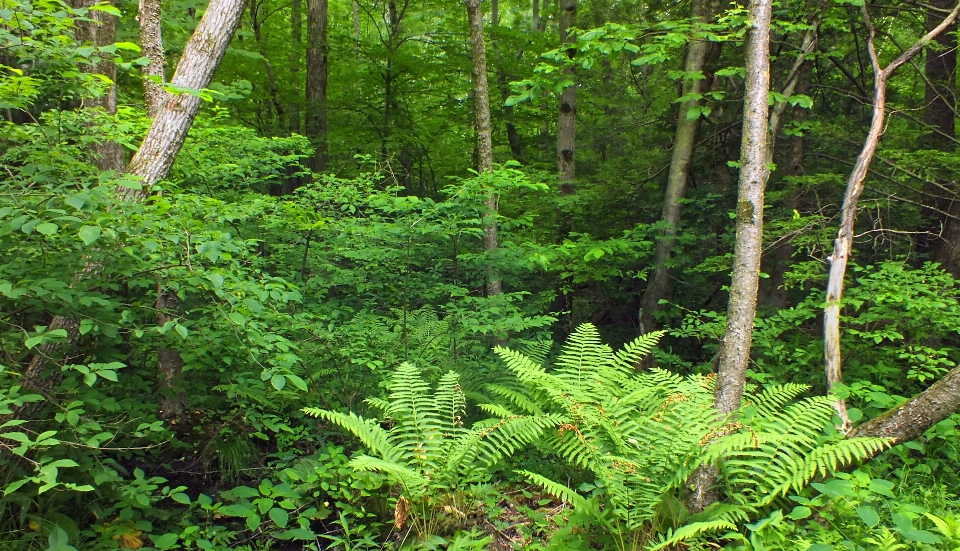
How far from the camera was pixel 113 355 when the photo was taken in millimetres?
3230

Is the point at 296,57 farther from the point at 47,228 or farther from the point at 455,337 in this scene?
the point at 47,228

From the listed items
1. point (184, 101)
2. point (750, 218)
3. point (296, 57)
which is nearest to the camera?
point (750, 218)

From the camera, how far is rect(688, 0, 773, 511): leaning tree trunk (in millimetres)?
3787

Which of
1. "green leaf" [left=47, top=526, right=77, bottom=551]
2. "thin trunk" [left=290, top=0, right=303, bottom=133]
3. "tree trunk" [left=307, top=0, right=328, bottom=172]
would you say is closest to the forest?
"green leaf" [left=47, top=526, right=77, bottom=551]

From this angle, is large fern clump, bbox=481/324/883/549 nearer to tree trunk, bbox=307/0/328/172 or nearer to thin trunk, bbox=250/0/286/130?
tree trunk, bbox=307/0/328/172

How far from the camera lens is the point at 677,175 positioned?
7.11 m

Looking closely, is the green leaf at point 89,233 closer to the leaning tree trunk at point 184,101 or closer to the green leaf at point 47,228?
the green leaf at point 47,228

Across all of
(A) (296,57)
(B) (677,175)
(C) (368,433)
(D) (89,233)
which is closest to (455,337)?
(C) (368,433)

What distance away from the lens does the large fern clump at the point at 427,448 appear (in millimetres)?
3133

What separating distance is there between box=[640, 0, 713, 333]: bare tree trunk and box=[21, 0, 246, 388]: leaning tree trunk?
522 cm

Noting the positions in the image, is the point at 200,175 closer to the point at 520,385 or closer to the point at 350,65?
the point at 520,385

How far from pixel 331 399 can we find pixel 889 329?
4.85 metres

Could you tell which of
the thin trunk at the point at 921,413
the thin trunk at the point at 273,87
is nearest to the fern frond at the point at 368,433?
the thin trunk at the point at 921,413

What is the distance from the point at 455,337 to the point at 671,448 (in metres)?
2.70
